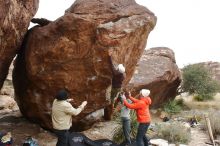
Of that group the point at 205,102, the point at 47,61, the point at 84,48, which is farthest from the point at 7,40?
the point at 205,102

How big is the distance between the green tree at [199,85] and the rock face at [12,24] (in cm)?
1467

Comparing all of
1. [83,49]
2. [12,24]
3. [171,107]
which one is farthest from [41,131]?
[171,107]

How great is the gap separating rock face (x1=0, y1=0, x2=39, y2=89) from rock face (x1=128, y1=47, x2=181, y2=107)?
274 inches

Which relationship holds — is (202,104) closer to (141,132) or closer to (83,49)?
(83,49)

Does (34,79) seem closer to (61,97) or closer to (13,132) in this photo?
(13,132)

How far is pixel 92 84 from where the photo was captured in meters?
12.0

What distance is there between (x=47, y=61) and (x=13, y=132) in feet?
8.81

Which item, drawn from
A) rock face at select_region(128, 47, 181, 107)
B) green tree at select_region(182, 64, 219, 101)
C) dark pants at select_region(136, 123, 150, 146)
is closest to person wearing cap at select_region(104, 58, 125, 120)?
dark pants at select_region(136, 123, 150, 146)

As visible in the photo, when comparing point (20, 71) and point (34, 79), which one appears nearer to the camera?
point (34, 79)

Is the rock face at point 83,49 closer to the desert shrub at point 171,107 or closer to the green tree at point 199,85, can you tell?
the desert shrub at point 171,107

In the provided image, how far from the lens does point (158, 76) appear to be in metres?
19.4

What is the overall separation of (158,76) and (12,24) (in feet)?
32.1

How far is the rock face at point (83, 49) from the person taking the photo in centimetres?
1132

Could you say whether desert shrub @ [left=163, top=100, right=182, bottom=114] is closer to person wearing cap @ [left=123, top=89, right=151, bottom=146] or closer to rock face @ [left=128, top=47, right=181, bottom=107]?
Result: rock face @ [left=128, top=47, right=181, bottom=107]
